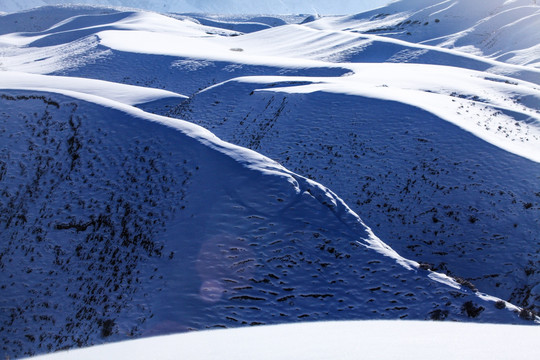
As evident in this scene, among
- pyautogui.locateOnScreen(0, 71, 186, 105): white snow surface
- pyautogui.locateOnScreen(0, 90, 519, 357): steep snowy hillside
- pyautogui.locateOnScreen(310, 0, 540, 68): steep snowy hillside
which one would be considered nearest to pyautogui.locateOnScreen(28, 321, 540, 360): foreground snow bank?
pyautogui.locateOnScreen(0, 90, 519, 357): steep snowy hillside

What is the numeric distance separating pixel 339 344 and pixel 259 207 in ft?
29.1

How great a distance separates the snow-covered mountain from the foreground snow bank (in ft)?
13.1

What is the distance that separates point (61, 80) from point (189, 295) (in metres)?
22.3

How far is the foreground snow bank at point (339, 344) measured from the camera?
5.30 m

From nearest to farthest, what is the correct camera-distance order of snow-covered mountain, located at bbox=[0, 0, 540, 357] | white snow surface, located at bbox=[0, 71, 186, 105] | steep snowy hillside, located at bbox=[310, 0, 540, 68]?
snow-covered mountain, located at bbox=[0, 0, 540, 357] → white snow surface, located at bbox=[0, 71, 186, 105] → steep snowy hillside, located at bbox=[310, 0, 540, 68]

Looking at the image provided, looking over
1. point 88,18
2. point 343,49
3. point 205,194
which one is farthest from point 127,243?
point 88,18

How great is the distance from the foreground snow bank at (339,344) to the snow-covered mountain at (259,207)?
4.00m

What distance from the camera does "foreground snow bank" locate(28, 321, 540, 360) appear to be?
530cm

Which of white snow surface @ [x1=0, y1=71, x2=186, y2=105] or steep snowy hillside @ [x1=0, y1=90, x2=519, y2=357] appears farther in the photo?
white snow surface @ [x1=0, y1=71, x2=186, y2=105]

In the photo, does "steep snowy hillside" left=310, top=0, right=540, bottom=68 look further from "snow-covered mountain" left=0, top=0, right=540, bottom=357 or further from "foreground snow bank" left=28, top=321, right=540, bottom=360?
"foreground snow bank" left=28, top=321, right=540, bottom=360

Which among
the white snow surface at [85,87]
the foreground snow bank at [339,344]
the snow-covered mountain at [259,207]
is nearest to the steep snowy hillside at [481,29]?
the snow-covered mountain at [259,207]

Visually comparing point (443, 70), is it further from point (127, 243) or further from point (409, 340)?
point (409, 340)

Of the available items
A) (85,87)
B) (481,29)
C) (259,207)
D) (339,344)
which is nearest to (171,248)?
(259,207)

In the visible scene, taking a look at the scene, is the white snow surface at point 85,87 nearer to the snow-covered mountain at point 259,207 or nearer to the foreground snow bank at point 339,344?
the snow-covered mountain at point 259,207
